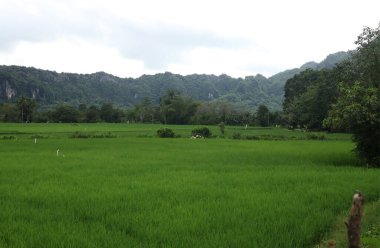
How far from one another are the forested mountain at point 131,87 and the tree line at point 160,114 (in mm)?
40177

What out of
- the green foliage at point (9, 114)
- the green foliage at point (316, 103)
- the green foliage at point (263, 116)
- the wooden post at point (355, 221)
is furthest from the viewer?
the green foliage at point (9, 114)

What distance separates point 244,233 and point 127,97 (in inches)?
5849

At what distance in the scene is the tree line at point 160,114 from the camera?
76.1 m

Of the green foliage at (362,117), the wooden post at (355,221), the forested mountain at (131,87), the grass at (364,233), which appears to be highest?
the forested mountain at (131,87)

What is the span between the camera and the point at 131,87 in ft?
519

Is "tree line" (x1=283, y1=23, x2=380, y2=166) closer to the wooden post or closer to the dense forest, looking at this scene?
the dense forest

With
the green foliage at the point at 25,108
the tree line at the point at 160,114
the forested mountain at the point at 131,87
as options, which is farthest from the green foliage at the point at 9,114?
the forested mountain at the point at 131,87

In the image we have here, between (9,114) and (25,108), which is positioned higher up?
(25,108)

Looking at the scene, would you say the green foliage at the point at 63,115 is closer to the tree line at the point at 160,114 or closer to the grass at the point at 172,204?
the tree line at the point at 160,114

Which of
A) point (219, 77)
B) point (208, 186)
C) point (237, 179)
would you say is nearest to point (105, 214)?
point (208, 186)

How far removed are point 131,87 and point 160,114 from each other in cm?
7548

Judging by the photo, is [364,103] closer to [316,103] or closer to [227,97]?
[316,103]

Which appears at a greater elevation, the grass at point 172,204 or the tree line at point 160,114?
the tree line at point 160,114

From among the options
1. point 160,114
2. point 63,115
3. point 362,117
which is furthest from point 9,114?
point 362,117
